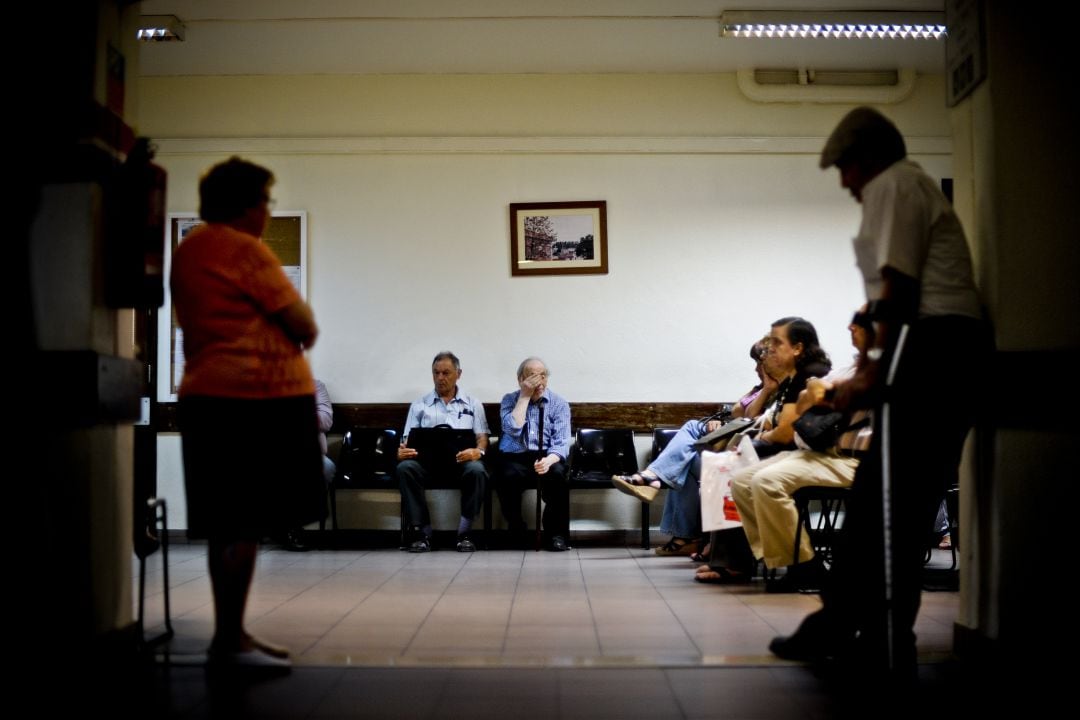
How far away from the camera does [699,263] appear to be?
6.94 meters

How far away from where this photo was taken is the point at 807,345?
4.55 m

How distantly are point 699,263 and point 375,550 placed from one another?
3057 millimetres

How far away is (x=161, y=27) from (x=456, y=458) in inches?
130

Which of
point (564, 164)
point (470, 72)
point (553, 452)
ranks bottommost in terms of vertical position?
point (553, 452)

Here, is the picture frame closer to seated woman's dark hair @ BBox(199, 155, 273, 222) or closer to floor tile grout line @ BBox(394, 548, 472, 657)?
floor tile grout line @ BBox(394, 548, 472, 657)

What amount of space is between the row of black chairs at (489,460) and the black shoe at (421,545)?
18cm

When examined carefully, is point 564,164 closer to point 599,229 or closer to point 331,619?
point 599,229

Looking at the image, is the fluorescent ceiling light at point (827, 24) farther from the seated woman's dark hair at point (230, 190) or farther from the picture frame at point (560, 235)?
the seated woman's dark hair at point (230, 190)

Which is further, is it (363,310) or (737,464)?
(363,310)

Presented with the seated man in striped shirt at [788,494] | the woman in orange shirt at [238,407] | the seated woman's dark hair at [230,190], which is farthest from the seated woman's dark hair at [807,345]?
the seated woman's dark hair at [230,190]

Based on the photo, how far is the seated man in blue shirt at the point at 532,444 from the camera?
6355 millimetres

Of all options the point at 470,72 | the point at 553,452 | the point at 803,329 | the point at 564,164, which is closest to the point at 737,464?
the point at 803,329

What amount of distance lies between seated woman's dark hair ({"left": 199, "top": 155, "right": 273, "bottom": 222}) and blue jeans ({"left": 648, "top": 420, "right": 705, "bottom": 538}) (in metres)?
3.42

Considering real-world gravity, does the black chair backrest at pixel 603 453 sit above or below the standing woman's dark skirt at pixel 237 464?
below
